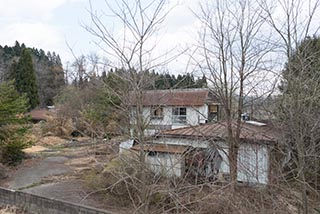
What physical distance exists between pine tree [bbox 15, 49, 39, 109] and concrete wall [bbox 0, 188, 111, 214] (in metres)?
25.7

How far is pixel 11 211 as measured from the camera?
8.38 meters

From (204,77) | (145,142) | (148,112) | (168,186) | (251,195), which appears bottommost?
(251,195)

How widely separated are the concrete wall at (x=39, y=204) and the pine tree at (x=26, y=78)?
25.7 metres

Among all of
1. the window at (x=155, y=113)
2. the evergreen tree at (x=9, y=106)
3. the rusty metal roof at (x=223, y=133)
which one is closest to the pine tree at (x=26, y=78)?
the evergreen tree at (x=9, y=106)

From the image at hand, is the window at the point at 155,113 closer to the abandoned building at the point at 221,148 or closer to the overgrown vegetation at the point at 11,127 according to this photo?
the abandoned building at the point at 221,148

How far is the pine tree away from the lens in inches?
1281

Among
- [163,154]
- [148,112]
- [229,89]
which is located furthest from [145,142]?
[229,89]

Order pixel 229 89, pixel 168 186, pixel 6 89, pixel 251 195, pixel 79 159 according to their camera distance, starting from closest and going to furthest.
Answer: pixel 168 186 → pixel 251 195 → pixel 229 89 → pixel 6 89 → pixel 79 159

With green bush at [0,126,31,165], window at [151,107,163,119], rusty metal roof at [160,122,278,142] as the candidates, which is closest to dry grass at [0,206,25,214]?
green bush at [0,126,31,165]

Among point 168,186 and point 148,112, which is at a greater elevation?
point 148,112

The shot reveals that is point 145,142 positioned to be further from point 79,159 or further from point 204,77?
point 79,159

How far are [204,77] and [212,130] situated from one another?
2.61 meters

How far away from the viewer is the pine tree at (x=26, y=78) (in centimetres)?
3253

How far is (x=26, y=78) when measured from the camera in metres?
32.6
